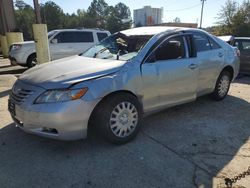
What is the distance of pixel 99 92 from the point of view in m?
3.33

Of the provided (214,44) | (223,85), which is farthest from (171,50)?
(223,85)

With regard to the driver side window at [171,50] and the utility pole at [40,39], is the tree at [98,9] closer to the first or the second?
the utility pole at [40,39]

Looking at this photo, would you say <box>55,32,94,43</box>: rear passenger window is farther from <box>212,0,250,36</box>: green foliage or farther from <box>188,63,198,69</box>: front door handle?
<box>212,0,250,36</box>: green foliage

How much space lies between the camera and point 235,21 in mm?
26625

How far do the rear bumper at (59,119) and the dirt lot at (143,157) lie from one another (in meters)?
0.36

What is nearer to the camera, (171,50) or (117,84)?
(117,84)

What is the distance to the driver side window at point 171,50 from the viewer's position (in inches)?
161

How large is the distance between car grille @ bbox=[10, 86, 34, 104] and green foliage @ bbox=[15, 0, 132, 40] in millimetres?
51042

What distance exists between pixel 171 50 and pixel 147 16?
251ft

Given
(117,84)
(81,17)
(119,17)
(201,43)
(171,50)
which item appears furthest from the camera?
(119,17)

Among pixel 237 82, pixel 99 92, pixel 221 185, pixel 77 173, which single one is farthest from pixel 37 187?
pixel 237 82

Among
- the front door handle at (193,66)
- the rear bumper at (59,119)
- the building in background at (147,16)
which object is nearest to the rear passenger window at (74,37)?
the front door handle at (193,66)

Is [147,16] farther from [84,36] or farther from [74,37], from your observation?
[74,37]

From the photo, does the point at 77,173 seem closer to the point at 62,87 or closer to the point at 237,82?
the point at 62,87
